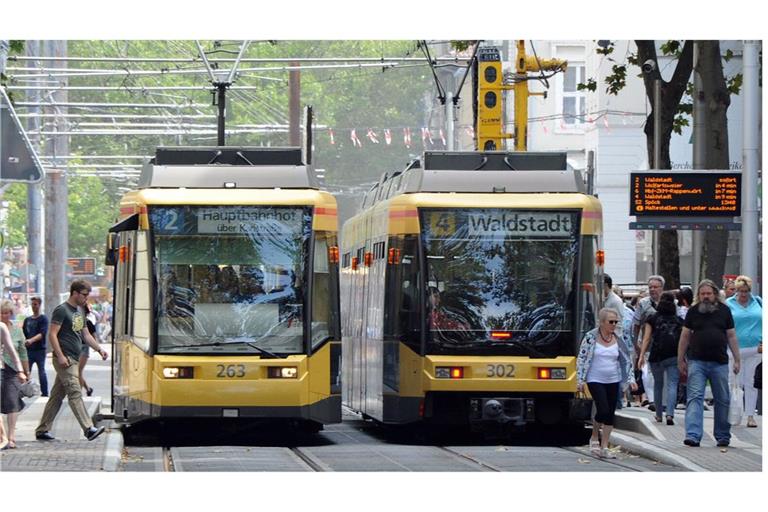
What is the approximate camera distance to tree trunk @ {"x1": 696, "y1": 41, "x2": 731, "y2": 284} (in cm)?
2355

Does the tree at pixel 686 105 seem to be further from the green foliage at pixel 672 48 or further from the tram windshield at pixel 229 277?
the tram windshield at pixel 229 277

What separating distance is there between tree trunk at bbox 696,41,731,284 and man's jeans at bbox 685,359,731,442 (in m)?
6.67

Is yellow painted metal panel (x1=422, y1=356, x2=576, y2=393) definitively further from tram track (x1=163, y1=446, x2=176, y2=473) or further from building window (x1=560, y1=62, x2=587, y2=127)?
building window (x1=560, y1=62, x2=587, y2=127)

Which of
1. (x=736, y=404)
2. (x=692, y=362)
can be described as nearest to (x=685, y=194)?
(x=736, y=404)

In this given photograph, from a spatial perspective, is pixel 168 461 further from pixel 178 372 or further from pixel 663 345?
pixel 663 345

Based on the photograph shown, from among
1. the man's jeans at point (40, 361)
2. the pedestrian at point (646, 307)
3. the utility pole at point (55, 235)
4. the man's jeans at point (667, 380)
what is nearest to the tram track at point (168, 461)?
the man's jeans at point (667, 380)

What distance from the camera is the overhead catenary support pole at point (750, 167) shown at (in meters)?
20.2

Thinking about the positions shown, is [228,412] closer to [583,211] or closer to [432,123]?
[583,211]

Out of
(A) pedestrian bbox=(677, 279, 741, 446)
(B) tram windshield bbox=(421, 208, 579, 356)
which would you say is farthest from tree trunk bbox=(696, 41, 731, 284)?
(A) pedestrian bbox=(677, 279, 741, 446)

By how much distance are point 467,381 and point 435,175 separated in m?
2.30

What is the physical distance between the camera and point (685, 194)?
21922 mm

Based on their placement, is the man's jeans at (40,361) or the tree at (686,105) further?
the man's jeans at (40,361)

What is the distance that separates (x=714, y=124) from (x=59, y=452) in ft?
36.7

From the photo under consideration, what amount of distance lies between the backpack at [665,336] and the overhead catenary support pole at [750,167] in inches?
41.4
